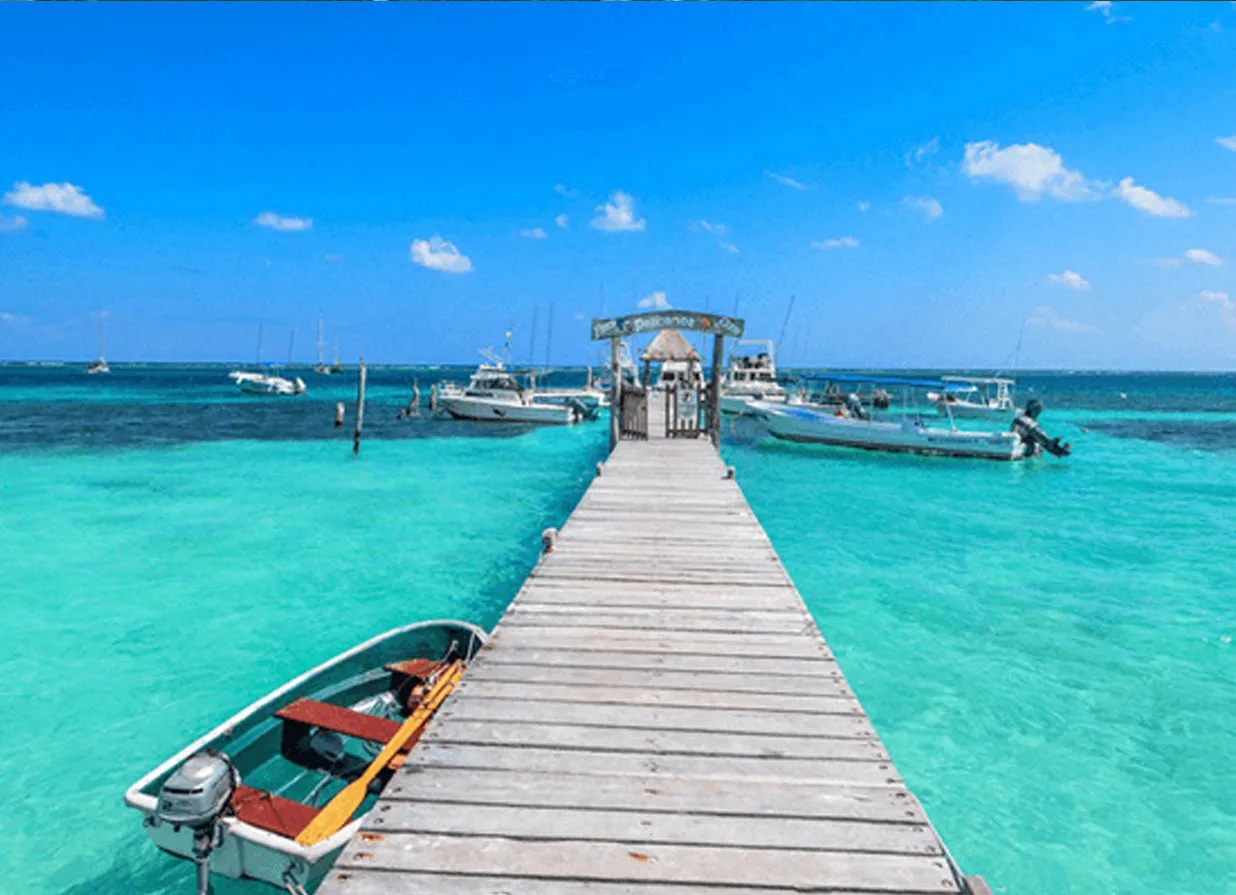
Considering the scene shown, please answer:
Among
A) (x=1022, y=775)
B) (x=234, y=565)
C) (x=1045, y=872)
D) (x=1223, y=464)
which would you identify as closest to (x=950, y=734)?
(x=1022, y=775)

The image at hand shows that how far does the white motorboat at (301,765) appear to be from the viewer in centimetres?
370

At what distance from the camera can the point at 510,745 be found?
363 cm

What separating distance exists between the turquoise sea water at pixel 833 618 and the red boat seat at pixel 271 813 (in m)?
0.94

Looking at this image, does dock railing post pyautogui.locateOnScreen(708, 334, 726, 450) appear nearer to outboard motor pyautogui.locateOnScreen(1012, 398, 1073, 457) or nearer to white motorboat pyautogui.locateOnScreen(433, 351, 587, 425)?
outboard motor pyautogui.locateOnScreen(1012, 398, 1073, 457)

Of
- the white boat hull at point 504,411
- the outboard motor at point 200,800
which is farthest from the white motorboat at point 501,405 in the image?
the outboard motor at point 200,800

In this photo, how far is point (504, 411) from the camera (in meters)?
39.1

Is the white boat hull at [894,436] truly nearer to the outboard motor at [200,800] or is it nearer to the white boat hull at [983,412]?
the white boat hull at [983,412]

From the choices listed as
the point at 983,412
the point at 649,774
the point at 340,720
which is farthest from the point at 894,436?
the point at 649,774

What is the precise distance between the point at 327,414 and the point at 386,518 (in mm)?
36594

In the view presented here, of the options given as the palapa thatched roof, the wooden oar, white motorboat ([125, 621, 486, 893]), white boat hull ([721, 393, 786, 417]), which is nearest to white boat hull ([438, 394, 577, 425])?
the palapa thatched roof

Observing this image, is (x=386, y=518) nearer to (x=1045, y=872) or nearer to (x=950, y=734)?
(x=950, y=734)

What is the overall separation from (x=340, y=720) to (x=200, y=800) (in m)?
1.61

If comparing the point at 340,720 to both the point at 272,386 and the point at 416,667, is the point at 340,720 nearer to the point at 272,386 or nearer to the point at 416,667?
the point at 416,667

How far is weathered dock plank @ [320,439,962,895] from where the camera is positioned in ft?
8.89
